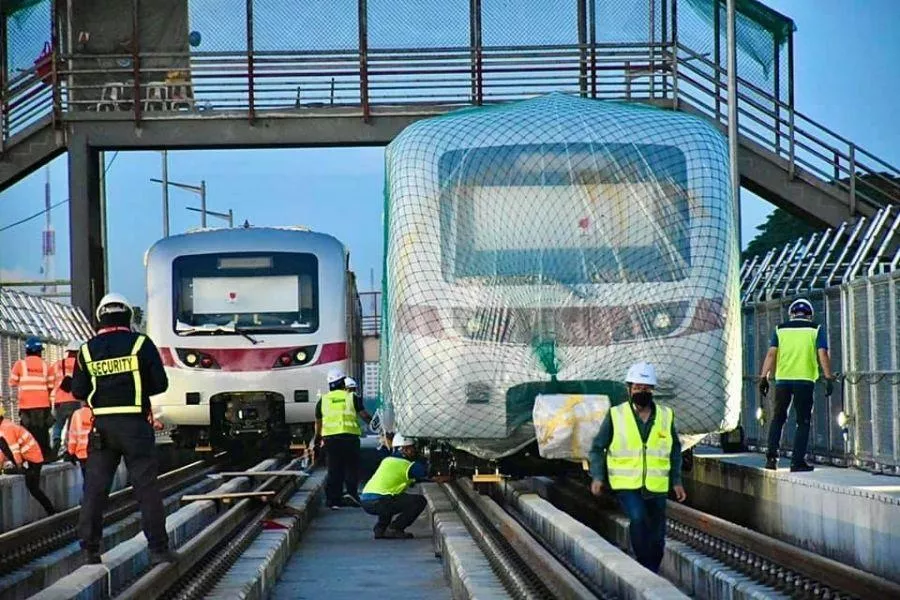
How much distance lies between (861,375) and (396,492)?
4.61 metres

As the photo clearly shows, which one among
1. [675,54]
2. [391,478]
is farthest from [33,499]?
[675,54]

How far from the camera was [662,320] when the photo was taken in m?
17.7

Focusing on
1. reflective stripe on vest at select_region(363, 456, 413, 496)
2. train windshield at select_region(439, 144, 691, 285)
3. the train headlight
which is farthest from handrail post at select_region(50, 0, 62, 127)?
the train headlight

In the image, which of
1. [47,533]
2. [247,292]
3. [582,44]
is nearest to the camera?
[47,533]

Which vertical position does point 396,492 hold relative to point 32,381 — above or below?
below

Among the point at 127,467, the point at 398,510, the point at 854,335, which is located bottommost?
the point at 398,510

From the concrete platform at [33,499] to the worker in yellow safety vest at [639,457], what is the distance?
818cm

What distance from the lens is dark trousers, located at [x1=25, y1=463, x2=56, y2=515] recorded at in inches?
813

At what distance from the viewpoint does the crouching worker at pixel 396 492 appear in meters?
19.0

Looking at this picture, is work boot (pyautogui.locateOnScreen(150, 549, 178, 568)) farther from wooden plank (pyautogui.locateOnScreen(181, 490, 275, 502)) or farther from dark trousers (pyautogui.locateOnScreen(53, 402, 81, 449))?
dark trousers (pyautogui.locateOnScreen(53, 402, 81, 449))

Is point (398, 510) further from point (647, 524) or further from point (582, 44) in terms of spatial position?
point (582, 44)

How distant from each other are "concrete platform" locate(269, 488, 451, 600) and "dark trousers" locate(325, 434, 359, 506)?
118 cm

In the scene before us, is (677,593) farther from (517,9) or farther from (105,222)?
(105,222)

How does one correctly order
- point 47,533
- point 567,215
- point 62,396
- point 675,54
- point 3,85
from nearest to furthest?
point 567,215 < point 47,533 < point 62,396 < point 675,54 < point 3,85
